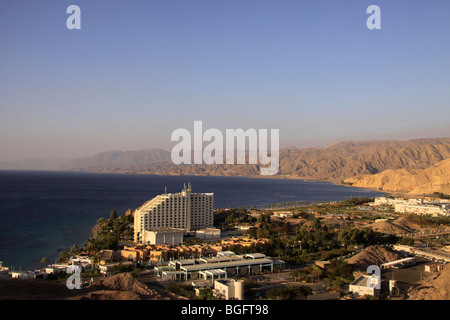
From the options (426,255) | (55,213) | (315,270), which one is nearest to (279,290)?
(315,270)

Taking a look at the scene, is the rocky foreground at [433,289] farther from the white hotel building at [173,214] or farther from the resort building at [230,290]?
the white hotel building at [173,214]

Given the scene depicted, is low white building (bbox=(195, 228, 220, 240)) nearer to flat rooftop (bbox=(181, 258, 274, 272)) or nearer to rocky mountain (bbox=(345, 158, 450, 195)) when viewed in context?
flat rooftop (bbox=(181, 258, 274, 272))

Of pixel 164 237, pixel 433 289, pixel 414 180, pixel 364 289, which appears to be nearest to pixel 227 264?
pixel 364 289

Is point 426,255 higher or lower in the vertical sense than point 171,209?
lower

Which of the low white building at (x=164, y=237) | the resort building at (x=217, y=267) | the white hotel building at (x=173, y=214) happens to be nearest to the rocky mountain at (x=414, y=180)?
the white hotel building at (x=173, y=214)

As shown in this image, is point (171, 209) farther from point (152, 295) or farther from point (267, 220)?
point (152, 295)

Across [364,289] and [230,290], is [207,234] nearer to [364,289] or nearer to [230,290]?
[230,290]

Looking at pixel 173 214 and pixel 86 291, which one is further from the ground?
pixel 173 214

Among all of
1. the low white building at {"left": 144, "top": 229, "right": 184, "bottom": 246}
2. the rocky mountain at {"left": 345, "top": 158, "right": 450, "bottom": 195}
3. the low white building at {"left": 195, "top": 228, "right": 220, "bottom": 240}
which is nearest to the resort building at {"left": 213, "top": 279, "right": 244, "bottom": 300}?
the low white building at {"left": 144, "top": 229, "right": 184, "bottom": 246}
